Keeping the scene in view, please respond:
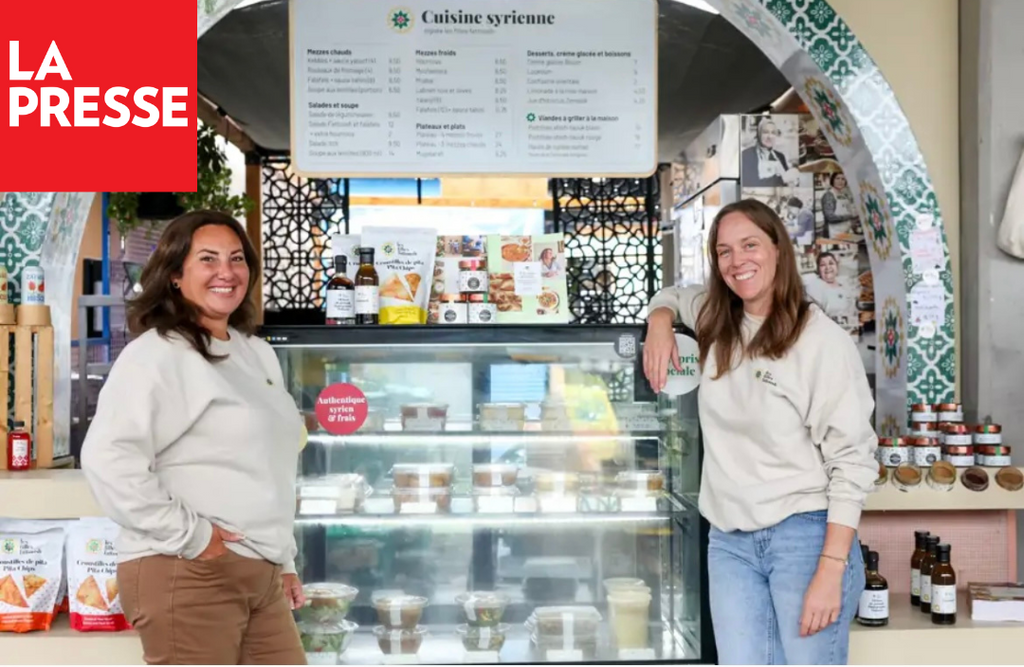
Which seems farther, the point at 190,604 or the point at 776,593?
the point at 776,593

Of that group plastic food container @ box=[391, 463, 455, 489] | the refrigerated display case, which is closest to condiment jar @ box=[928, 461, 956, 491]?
the refrigerated display case

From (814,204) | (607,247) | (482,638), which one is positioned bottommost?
(482,638)

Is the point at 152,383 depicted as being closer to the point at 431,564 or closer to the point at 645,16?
the point at 431,564

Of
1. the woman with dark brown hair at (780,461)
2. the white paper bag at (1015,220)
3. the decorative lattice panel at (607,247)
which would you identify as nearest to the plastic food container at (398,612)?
the woman with dark brown hair at (780,461)

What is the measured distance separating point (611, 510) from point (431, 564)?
70 centimetres

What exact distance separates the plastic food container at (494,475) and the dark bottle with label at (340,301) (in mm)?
688

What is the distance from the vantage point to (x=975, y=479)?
343 centimetres

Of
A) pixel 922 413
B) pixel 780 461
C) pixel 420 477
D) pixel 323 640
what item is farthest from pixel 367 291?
pixel 922 413

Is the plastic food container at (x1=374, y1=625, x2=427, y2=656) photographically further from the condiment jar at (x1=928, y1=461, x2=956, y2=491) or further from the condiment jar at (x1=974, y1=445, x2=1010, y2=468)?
the condiment jar at (x1=974, y1=445, x2=1010, y2=468)

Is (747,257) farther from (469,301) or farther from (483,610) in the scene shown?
(483,610)

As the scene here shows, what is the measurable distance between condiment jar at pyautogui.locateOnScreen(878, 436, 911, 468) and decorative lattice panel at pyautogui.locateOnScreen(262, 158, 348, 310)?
6.45 metres

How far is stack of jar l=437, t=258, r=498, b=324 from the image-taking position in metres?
3.51

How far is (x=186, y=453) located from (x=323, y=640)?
4.58ft

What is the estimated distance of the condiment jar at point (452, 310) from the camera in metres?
3.53
